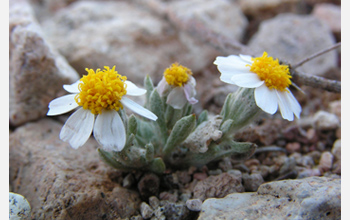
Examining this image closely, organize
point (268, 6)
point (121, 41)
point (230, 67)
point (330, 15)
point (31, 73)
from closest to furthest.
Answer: point (230, 67) < point (31, 73) < point (121, 41) < point (330, 15) < point (268, 6)

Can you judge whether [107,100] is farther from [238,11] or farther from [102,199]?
[238,11]

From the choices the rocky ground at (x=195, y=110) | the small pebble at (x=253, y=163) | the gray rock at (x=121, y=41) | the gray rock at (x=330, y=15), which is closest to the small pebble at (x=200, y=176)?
the rocky ground at (x=195, y=110)

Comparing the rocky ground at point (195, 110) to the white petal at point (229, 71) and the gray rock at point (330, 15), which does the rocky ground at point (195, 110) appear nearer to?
the gray rock at point (330, 15)

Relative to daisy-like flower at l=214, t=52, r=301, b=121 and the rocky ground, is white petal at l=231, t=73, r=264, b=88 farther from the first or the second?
the rocky ground

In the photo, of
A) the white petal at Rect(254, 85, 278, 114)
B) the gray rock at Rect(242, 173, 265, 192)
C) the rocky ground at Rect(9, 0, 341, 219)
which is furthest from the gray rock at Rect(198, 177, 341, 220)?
the white petal at Rect(254, 85, 278, 114)

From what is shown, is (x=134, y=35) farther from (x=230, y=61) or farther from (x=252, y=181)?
(x=252, y=181)

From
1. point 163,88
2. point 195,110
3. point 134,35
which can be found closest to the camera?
point 163,88

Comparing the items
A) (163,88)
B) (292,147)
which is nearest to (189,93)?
(163,88)
